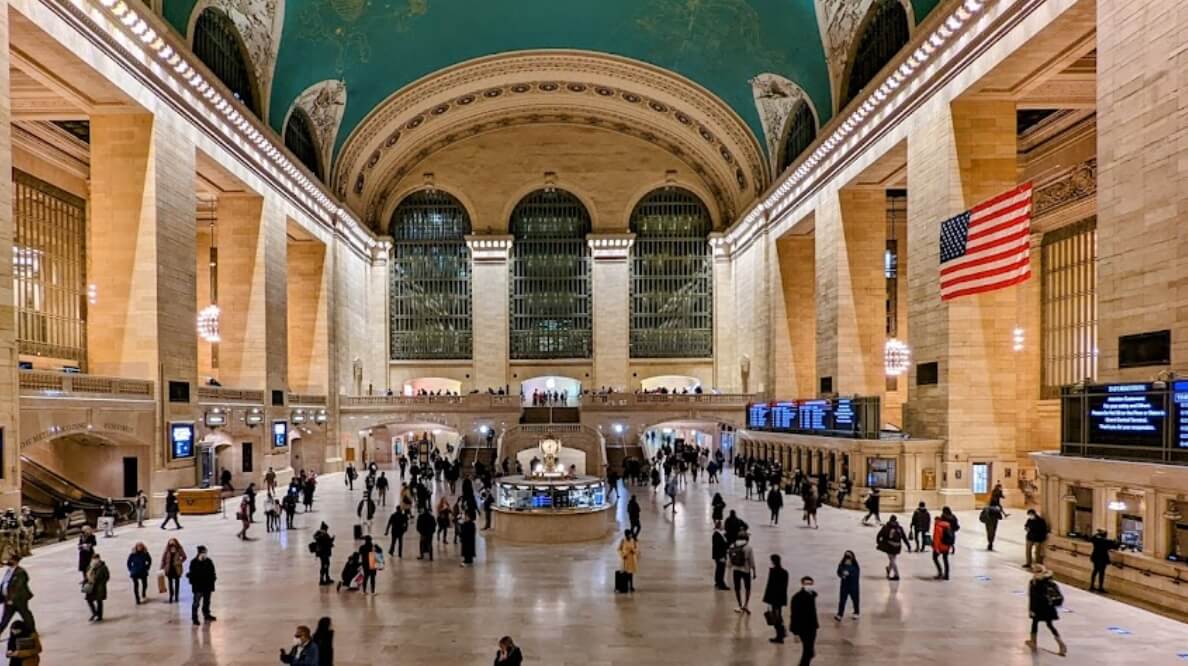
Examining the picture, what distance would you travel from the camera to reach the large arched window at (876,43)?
71.5 feet

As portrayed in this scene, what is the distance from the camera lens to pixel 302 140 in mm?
31375

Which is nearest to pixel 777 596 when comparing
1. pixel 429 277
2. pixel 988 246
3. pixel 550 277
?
pixel 988 246

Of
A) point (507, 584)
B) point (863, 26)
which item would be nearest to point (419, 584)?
point (507, 584)

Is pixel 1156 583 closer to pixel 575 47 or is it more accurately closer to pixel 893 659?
pixel 893 659

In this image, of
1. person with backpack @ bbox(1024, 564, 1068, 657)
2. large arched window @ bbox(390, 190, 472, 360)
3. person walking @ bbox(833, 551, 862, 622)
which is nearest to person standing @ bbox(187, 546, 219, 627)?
person walking @ bbox(833, 551, 862, 622)

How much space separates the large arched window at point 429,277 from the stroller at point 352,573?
31.2 m

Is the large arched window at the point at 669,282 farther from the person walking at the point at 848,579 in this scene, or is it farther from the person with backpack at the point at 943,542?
the person walking at the point at 848,579

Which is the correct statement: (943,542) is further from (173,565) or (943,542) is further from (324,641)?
(173,565)

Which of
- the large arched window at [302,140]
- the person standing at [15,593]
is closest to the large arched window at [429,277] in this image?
the large arched window at [302,140]

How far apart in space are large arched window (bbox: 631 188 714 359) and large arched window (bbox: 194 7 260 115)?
72.6 ft

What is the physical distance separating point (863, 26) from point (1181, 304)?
15.1 m

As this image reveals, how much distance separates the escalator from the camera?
56.1 feet

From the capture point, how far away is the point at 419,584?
12047 millimetres

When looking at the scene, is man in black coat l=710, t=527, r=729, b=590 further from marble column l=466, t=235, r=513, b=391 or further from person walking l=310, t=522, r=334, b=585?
marble column l=466, t=235, r=513, b=391
